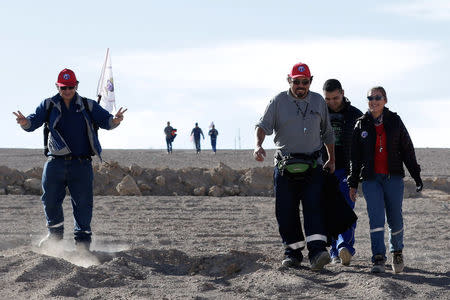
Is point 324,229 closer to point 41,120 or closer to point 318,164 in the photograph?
point 318,164

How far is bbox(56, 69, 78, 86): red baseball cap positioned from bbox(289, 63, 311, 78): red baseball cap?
7.68ft

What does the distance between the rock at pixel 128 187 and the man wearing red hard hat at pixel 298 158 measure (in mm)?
9906

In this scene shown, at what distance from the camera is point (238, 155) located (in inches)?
1379

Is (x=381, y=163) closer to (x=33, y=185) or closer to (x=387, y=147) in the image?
(x=387, y=147)

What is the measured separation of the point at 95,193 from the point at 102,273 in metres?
10.4

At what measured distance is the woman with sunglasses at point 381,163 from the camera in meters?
7.78

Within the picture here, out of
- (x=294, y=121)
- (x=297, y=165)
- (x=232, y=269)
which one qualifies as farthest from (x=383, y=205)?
(x=232, y=269)

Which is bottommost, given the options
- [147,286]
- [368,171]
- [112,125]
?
[147,286]

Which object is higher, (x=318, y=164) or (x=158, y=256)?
(x=318, y=164)

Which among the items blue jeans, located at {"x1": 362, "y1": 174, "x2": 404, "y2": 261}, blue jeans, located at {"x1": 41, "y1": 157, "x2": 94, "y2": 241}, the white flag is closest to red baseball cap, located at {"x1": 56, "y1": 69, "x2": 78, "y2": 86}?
blue jeans, located at {"x1": 41, "y1": 157, "x2": 94, "y2": 241}

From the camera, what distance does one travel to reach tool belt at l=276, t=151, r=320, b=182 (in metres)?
7.72

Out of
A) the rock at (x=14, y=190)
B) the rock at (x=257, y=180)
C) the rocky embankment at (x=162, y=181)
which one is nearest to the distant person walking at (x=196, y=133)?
the rocky embankment at (x=162, y=181)

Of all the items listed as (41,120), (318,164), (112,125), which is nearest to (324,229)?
(318,164)

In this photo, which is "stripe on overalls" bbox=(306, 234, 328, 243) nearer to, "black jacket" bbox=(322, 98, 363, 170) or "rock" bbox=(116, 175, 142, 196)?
"black jacket" bbox=(322, 98, 363, 170)
